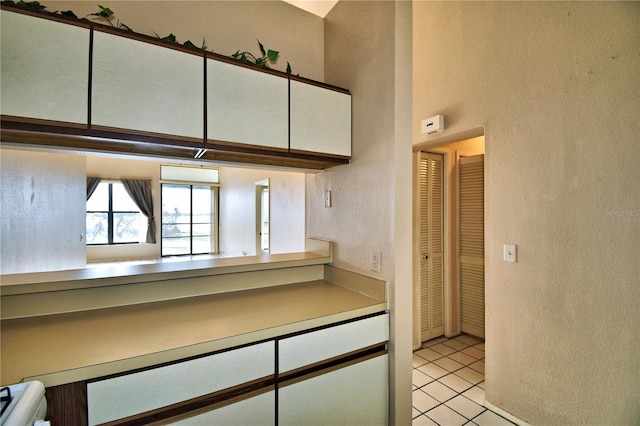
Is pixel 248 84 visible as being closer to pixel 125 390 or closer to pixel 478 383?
pixel 125 390

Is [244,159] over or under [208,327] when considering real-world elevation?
over

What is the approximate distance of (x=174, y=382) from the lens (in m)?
1.07

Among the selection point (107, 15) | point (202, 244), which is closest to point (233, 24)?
point (107, 15)

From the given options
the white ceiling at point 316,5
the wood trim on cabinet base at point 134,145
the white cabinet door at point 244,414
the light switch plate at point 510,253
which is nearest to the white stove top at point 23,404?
the white cabinet door at point 244,414

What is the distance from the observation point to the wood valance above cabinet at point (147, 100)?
1.12 metres

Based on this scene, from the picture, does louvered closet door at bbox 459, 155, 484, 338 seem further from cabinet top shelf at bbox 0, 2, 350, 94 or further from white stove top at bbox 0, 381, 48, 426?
white stove top at bbox 0, 381, 48, 426

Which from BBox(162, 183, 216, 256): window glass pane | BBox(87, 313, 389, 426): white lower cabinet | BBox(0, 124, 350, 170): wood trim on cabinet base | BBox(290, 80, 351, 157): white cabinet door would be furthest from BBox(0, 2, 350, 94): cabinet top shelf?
BBox(162, 183, 216, 256): window glass pane

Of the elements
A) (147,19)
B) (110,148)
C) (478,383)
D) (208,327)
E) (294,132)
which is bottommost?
(478,383)

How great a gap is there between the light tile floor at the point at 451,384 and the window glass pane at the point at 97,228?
25.5ft

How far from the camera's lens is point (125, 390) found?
3.27ft

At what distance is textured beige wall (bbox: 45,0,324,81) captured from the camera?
166cm

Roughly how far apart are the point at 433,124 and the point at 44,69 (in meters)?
2.37

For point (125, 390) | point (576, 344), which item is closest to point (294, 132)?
point (125, 390)

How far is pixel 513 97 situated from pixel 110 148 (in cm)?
240
